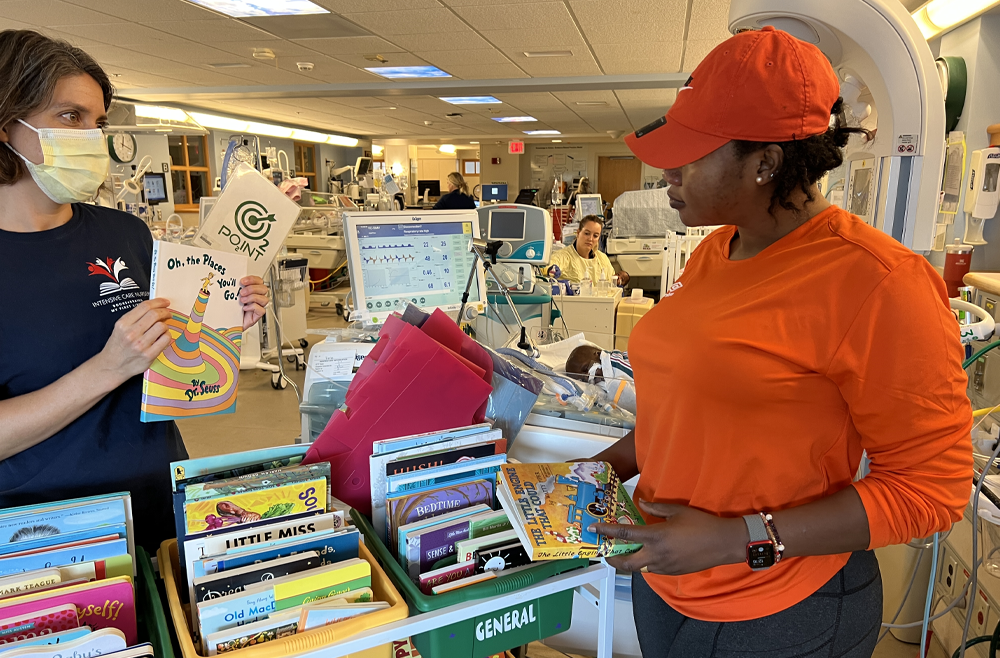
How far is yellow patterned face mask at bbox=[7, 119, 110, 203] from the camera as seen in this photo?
1231mm

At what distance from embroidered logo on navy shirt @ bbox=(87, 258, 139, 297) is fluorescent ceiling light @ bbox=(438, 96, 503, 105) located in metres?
8.12

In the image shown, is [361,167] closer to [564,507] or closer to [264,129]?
[264,129]

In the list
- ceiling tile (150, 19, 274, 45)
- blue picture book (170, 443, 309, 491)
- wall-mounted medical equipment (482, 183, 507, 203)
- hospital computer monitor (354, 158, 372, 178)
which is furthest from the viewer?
hospital computer monitor (354, 158, 372, 178)

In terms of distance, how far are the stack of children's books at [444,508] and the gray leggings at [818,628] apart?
1.05ft

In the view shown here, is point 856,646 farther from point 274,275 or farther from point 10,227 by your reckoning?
point 274,275

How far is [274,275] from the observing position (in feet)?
16.5

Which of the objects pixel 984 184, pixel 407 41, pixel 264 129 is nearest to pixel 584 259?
pixel 407 41

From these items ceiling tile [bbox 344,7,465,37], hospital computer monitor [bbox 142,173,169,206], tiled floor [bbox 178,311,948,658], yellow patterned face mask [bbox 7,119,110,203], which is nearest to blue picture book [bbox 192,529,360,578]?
yellow patterned face mask [bbox 7,119,110,203]

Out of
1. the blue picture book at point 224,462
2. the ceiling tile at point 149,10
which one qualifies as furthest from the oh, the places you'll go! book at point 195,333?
the ceiling tile at point 149,10

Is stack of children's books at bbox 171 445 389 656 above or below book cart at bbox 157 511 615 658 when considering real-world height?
above

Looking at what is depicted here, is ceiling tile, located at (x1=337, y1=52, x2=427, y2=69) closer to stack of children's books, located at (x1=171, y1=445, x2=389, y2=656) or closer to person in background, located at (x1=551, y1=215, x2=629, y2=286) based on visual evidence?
person in background, located at (x1=551, y1=215, x2=629, y2=286)

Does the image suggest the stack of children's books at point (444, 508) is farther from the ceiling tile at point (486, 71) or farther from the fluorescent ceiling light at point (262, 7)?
the ceiling tile at point (486, 71)

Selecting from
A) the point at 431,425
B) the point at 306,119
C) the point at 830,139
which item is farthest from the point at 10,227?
the point at 306,119

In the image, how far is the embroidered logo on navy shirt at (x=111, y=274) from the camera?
130cm
